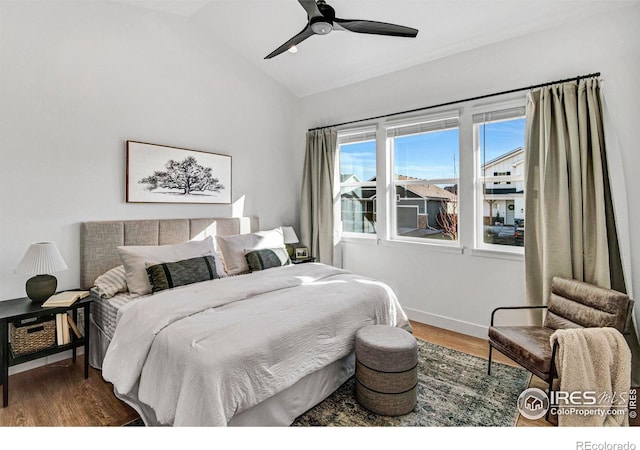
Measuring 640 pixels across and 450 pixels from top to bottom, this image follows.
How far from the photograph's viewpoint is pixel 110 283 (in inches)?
108

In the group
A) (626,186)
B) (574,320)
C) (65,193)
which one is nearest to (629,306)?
(574,320)

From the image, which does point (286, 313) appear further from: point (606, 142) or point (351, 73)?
point (351, 73)

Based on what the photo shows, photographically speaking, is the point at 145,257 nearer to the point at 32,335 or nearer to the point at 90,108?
the point at 32,335

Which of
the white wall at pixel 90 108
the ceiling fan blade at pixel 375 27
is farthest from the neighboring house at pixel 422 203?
the white wall at pixel 90 108

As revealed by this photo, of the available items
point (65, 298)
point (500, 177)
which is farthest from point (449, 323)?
point (65, 298)

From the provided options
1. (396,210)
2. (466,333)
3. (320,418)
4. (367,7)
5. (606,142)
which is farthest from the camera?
(396,210)

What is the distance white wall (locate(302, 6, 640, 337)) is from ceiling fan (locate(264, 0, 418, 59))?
4.40 ft

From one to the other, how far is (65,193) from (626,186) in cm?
462

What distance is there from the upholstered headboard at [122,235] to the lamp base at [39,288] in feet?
1.16

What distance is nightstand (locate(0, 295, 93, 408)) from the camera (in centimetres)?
221

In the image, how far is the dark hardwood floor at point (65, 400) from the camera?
2076mm

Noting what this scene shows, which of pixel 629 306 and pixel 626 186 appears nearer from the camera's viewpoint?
pixel 629 306

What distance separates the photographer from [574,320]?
7.94 feet


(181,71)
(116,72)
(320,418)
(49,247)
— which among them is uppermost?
(181,71)
